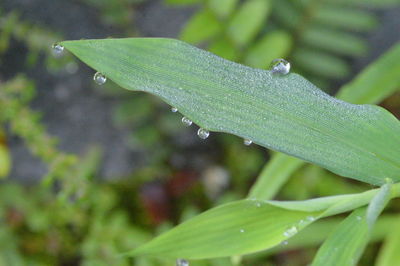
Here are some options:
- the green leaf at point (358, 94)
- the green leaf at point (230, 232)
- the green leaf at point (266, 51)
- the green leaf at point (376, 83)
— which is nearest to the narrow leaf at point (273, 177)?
the green leaf at point (358, 94)

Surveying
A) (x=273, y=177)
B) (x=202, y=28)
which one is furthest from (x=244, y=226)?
(x=202, y=28)

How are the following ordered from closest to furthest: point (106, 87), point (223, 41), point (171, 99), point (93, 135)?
1. point (171, 99)
2. point (223, 41)
3. point (106, 87)
4. point (93, 135)

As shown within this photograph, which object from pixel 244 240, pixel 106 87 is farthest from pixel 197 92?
pixel 106 87

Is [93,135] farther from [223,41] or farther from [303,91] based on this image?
[303,91]

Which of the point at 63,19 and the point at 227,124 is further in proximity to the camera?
the point at 63,19

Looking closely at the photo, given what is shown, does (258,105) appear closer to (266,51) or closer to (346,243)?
(346,243)

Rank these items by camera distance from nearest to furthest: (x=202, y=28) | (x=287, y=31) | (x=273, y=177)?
(x=273, y=177)
(x=202, y=28)
(x=287, y=31)
